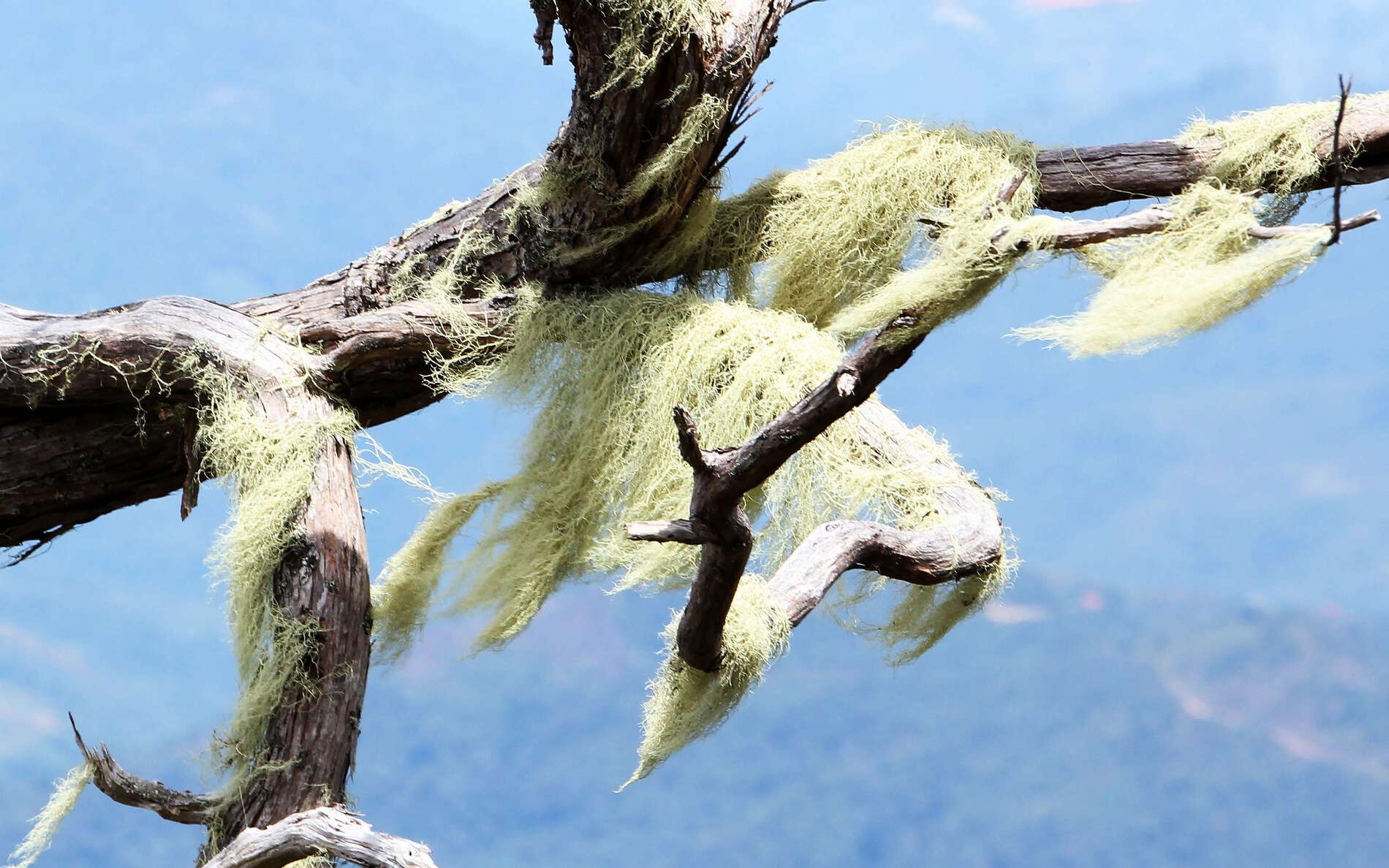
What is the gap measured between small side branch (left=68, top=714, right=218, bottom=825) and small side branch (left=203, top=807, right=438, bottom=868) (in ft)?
0.76

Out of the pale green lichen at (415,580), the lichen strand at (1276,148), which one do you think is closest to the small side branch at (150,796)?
the pale green lichen at (415,580)

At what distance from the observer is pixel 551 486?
3420 mm

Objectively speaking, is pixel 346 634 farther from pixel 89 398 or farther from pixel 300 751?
pixel 89 398

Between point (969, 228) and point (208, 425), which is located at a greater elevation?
point (969, 228)

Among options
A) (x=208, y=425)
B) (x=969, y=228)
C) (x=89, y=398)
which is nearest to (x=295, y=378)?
(x=208, y=425)

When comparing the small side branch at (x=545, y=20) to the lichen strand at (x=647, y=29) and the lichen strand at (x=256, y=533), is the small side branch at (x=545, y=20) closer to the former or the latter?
the lichen strand at (x=647, y=29)

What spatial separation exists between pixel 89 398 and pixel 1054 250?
2.43 metres

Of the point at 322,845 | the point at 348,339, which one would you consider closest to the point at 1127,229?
the point at 322,845

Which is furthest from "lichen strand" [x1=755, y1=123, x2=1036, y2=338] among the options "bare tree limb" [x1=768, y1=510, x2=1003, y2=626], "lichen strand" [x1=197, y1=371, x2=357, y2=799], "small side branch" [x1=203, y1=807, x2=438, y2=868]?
"small side branch" [x1=203, y1=807, x2=438, y2=868]

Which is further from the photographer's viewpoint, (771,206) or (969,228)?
(771,206)

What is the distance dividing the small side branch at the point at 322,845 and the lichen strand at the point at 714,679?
52 centimetres

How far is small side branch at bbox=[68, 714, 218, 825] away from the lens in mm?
2898

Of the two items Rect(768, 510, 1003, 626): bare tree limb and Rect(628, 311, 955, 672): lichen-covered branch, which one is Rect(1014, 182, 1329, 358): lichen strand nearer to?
Rect(768, 510, 1003, 626): bare tree limb

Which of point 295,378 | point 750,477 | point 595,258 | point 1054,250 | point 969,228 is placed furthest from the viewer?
point 595,258
